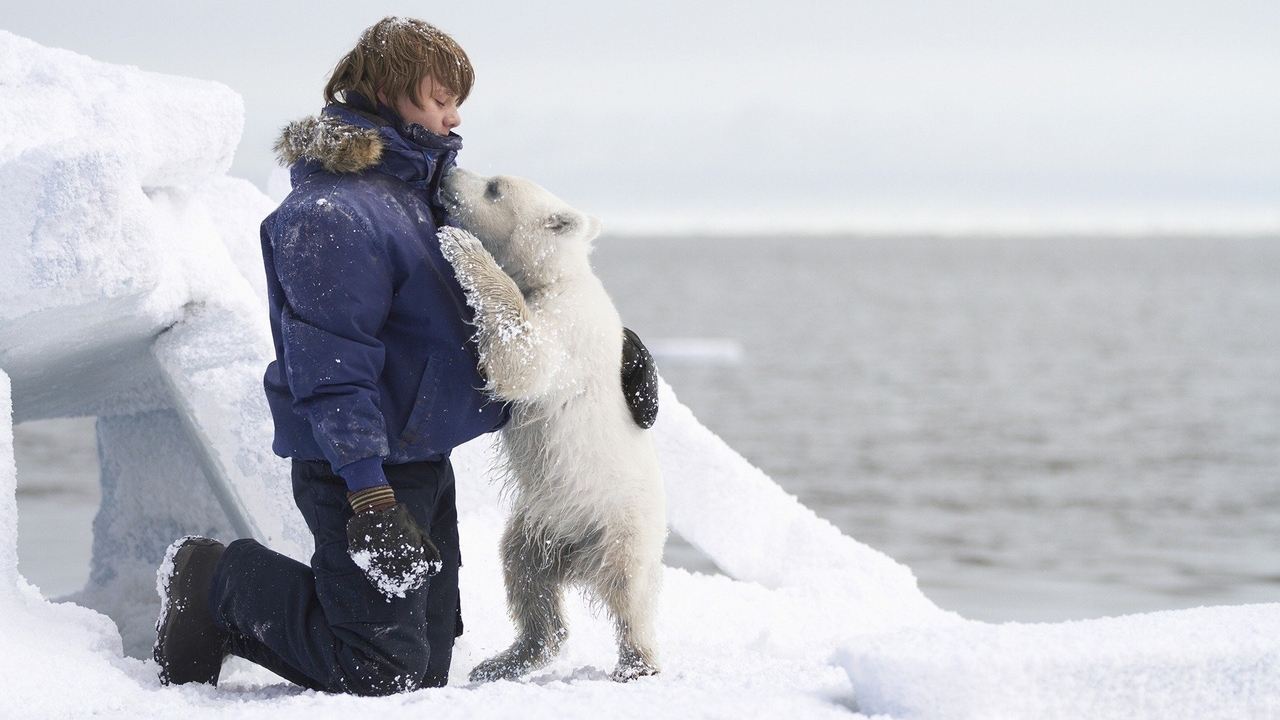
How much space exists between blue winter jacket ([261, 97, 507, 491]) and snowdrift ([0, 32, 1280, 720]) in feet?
1.78

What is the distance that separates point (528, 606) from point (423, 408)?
866 mm

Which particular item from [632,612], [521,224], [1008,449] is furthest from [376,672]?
[1008,449]

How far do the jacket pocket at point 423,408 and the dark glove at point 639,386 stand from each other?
0.59m

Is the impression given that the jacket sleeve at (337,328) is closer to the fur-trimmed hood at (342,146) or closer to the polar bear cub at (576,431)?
the fur-trimmed hood at (342,146)

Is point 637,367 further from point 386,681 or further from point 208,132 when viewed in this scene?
point 208,132

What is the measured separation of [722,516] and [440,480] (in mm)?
2070

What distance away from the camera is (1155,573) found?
352 inches

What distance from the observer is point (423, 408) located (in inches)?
130

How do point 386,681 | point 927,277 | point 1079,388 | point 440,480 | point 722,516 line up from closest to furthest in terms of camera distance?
point 386,681, point 440,480, point 722,516, point 1079,388, point 927,277

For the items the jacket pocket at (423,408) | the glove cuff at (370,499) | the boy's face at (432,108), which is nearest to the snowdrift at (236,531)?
the glove cuff at (370,499)

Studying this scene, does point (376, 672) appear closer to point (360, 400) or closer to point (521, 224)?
point (360, 400)

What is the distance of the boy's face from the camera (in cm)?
334

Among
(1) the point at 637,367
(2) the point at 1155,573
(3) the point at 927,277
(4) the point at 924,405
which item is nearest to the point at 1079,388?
(4) the point at 924,405

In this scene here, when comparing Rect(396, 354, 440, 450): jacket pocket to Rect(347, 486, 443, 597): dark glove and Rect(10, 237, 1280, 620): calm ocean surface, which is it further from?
Rect(10, 237, 1280, 620): calm ocean surface
